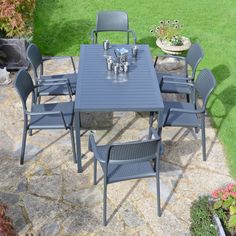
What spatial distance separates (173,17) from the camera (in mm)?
9641

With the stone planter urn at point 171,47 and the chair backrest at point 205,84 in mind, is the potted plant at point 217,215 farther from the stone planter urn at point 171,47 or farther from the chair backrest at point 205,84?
the stone planter urn at point 171,47

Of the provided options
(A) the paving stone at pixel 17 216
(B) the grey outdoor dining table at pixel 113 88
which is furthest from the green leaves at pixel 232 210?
(A) the paving stone at pixel 17 216

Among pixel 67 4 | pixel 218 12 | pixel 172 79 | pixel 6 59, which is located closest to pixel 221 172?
pixel 172 79

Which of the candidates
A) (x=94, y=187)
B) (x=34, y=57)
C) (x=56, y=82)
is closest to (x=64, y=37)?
(x=34, y=57)

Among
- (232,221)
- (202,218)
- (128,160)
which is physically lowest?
(202,218)

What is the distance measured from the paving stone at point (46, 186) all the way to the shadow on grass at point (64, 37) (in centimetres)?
375

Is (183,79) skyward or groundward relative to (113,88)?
groundward

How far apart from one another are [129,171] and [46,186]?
3.94 ft

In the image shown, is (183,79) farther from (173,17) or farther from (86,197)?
(173,17)

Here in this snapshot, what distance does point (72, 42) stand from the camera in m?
8.38

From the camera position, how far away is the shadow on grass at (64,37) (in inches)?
318

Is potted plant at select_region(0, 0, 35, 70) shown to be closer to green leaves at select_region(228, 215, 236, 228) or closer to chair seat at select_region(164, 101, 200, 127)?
chair seat at select_region(164, 101, 200, 127)

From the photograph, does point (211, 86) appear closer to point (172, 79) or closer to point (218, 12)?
point (172, 79)

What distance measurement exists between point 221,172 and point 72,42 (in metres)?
4.78
